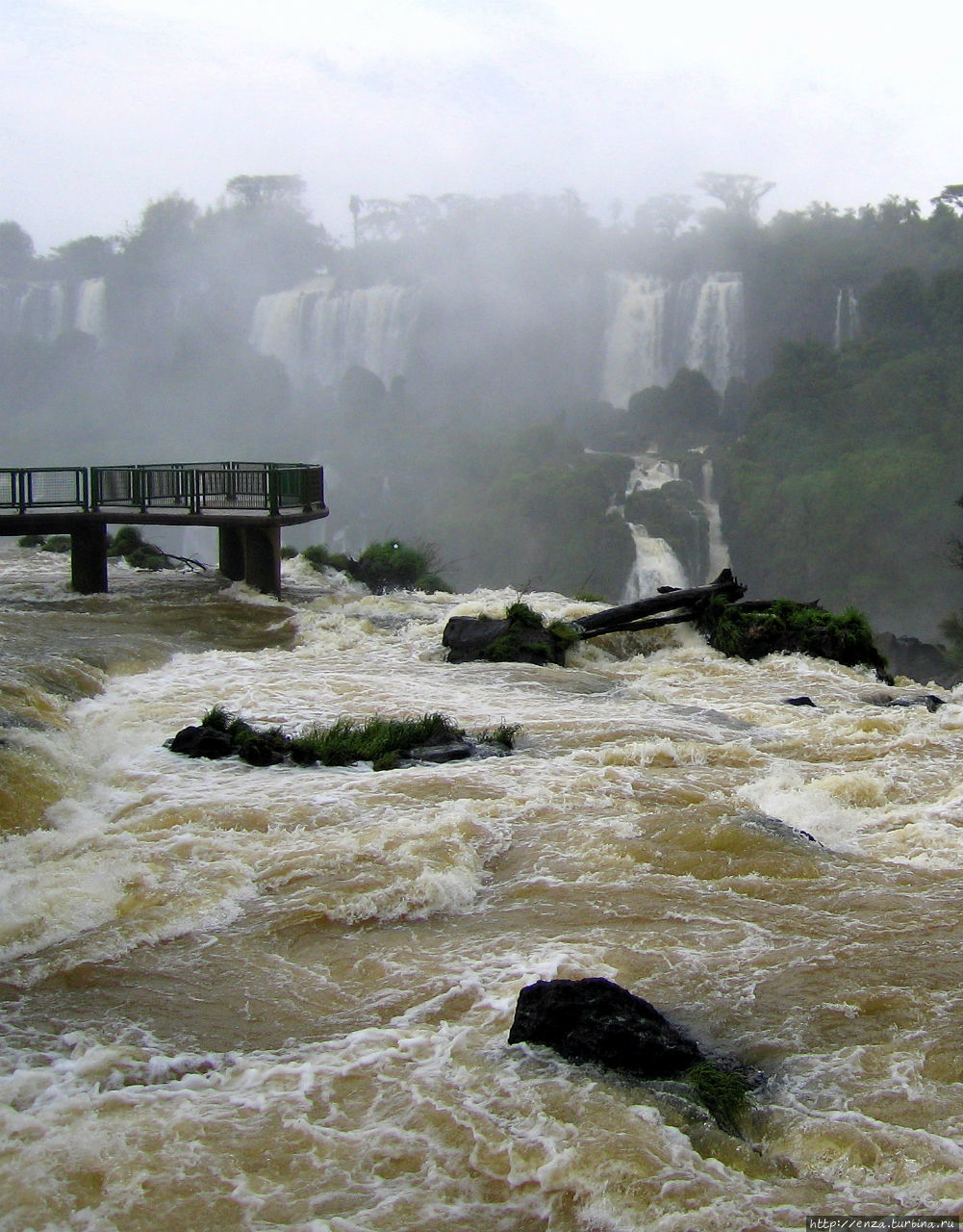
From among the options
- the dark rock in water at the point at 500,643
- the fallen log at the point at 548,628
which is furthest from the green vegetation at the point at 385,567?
the dark rock in water at the point at 500,643

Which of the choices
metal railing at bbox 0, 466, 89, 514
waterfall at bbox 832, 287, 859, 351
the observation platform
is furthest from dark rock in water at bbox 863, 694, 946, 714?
waterfall at bbox 832, 287, 859, 351

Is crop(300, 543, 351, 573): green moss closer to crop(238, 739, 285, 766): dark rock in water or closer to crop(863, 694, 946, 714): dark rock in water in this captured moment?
crop(863, 694, 946, 714): dark rock in water

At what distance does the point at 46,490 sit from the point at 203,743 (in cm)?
1031

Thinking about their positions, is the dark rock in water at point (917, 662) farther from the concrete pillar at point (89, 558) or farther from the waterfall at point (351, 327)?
the waterfall at point (351, 327)

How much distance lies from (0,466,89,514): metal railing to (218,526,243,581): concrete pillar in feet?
8.59

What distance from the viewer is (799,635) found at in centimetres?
1574

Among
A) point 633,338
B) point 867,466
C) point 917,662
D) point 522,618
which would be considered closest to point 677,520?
point 867,466

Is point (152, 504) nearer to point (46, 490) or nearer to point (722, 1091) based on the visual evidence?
point (46, 490)

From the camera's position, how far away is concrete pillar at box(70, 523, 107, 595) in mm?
19094

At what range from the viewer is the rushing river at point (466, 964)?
446cm

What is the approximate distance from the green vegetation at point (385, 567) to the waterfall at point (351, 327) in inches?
1533

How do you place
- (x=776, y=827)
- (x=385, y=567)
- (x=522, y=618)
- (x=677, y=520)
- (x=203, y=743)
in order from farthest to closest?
1. (x=677, y=520)
2. (x=385, y=567)
3. (x=522, y=618)
4. (x=203, y=743)
5. (x=776, y=827)

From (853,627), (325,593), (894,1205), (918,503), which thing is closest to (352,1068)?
(894,1205)

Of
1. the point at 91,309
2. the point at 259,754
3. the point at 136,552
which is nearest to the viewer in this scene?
the point at 259,754
